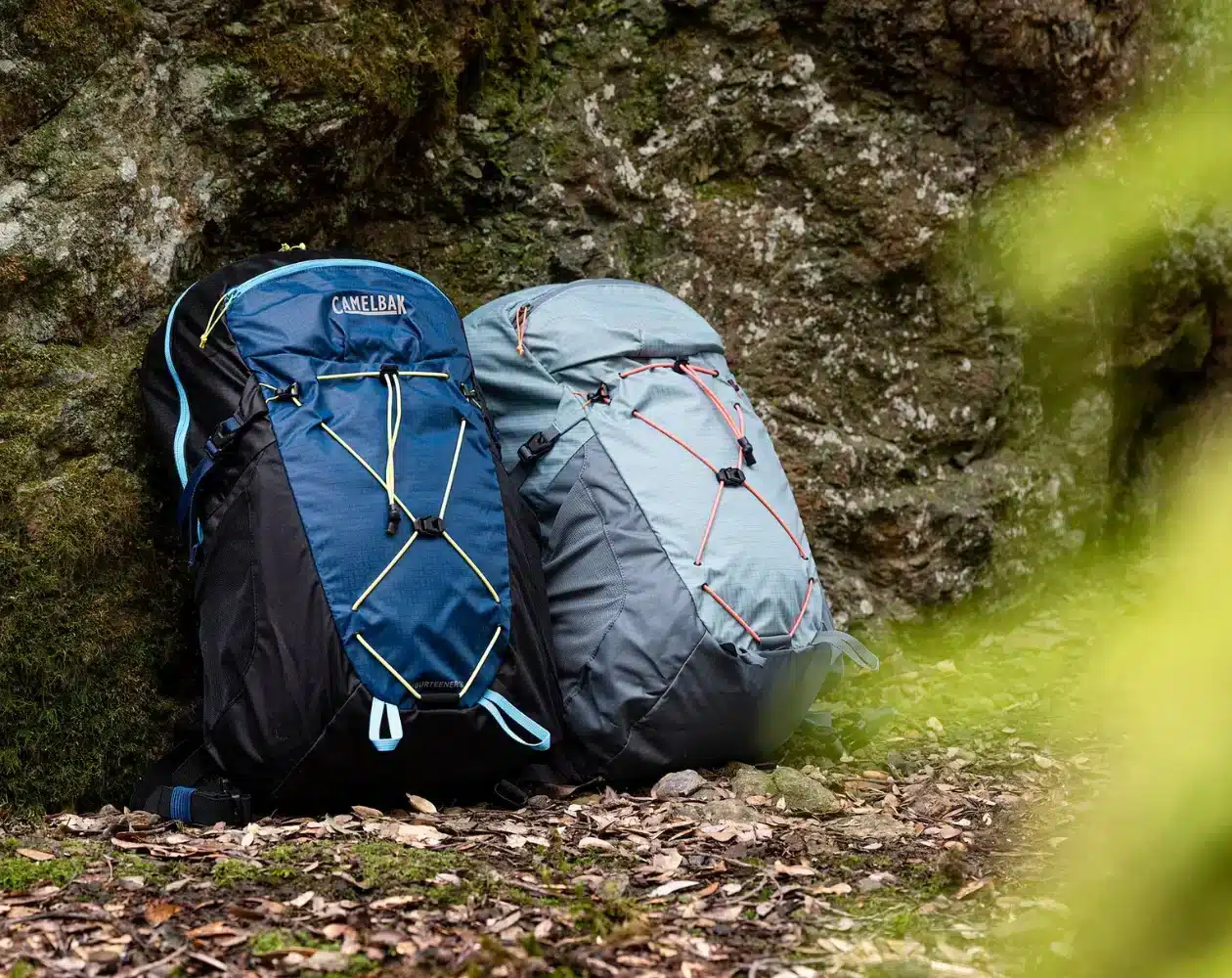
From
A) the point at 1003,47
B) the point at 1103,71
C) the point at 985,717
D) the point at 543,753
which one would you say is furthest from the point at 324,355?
the point at 1103,71

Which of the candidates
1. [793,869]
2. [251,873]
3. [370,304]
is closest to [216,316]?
[370,304]

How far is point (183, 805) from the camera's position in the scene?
2830 millimetres

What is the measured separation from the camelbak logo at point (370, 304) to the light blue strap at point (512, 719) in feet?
3.21

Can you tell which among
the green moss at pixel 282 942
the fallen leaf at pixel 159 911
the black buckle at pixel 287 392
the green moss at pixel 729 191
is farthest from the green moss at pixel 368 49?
the green moss at pixel 282 942

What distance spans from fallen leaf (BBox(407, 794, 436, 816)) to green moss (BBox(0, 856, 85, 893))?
0.72m

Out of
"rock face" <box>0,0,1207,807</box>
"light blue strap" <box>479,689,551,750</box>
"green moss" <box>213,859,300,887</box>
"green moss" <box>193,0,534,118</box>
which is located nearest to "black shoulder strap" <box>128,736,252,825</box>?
"rock face" <box>0,0,1207,807</box>

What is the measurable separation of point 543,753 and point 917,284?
7.52 ft

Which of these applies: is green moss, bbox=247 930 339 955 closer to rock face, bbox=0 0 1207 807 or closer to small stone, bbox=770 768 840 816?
small stone, bbox=770 768 840 816

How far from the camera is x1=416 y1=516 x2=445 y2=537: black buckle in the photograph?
2932 mm

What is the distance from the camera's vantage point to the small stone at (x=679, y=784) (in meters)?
3.03

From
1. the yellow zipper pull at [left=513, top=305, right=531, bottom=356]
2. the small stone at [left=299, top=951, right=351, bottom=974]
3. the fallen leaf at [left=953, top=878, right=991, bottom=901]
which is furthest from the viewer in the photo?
the yellow zipper pull at [left=513, top=305, right=531, bottom=356]

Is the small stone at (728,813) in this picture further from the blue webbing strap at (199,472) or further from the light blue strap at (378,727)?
the blue webbing strap at (199,472)

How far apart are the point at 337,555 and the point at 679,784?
0.97 meters

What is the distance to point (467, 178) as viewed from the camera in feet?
13.7
